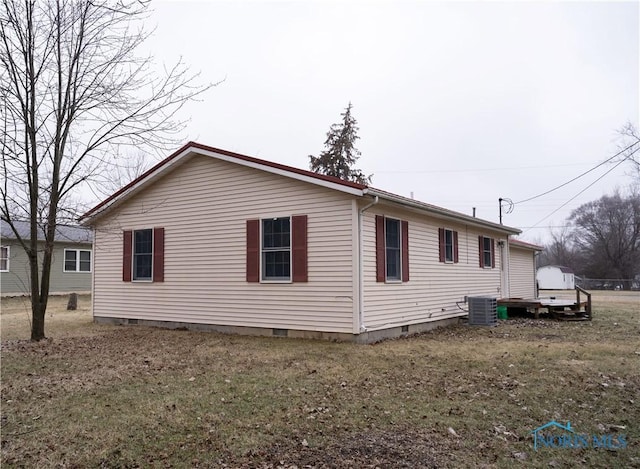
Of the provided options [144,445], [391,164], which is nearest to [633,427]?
Result: [144,445]

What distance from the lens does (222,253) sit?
1103cm

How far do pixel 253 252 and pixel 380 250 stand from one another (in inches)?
113

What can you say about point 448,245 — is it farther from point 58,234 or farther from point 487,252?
point 58,234

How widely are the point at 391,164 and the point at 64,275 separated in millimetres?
28190

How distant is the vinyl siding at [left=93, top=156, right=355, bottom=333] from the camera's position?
9461 millimetres

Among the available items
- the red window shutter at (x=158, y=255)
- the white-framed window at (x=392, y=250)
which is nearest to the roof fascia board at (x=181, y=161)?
the red window shutter at (x=158, y=255)

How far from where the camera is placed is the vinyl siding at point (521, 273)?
19.3 metres

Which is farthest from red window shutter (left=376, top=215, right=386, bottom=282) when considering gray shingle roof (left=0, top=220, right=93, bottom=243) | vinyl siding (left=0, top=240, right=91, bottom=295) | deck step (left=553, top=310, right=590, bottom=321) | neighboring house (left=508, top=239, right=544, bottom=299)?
gray shingle roof (left=0, top=220, right=93, bottom=243)

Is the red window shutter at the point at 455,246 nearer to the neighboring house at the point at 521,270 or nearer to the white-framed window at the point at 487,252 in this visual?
the white-framed window at the point at 487,252

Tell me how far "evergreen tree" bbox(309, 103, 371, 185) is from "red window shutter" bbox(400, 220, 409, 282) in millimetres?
22399

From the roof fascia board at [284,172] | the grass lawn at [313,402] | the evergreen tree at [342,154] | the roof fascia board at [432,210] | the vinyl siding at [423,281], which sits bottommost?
the grass lawn at [313,402]

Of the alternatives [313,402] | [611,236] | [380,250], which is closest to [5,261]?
[380,250]

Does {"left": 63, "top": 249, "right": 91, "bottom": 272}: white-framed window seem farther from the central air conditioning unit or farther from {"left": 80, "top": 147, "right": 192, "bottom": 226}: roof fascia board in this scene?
the central air conditioning unit

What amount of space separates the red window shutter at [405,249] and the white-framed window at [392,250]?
3.0 inches
